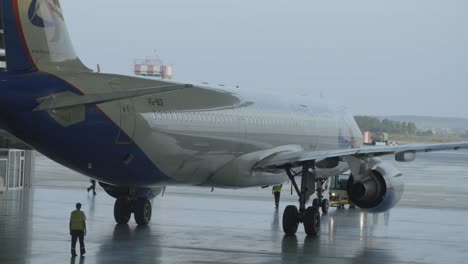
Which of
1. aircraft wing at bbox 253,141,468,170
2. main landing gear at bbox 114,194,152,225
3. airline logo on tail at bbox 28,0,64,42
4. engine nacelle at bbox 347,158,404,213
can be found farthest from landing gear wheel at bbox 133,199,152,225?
airline logo on tail at bbox 28,0,64,42

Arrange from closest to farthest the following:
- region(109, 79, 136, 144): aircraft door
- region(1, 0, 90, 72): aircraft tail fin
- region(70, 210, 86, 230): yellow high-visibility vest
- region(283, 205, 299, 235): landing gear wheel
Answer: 1. region(1, 0, 90, 72): aircraft tail fin
2. region(70, 210, 86, 230): yellow high-visibility vest
3. region(109, 79, 136, 144): aircraft door
4. region(283, 205, 299, 235): landing gear wheel

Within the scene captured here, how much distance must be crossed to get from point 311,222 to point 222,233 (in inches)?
103

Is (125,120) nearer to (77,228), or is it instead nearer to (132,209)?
(77,228)

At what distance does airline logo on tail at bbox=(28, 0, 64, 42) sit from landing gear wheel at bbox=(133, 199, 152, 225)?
8.04 meters

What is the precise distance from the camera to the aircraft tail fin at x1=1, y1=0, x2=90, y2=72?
23359mm

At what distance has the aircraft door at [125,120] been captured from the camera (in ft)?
79.6

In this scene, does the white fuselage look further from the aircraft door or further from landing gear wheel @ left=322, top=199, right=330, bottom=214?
landing gear wheel @ left=322, top=199, right=330, bottom=214

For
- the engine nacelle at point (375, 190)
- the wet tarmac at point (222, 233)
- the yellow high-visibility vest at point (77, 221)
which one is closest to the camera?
the yellow high-visibility vest at point (77, 221)

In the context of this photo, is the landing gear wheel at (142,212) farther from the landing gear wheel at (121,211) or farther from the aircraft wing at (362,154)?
the aircraft wing at (362,154)

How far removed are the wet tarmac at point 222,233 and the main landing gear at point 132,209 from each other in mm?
381

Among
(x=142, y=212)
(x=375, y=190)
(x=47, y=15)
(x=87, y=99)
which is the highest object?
(x=47, y=15)

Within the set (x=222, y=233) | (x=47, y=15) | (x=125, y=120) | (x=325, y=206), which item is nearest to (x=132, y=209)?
(x=222, y=233)

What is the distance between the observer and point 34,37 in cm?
2381

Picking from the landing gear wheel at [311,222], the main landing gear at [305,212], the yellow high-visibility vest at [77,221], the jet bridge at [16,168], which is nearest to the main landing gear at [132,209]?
the main landing gear at [305,212]
